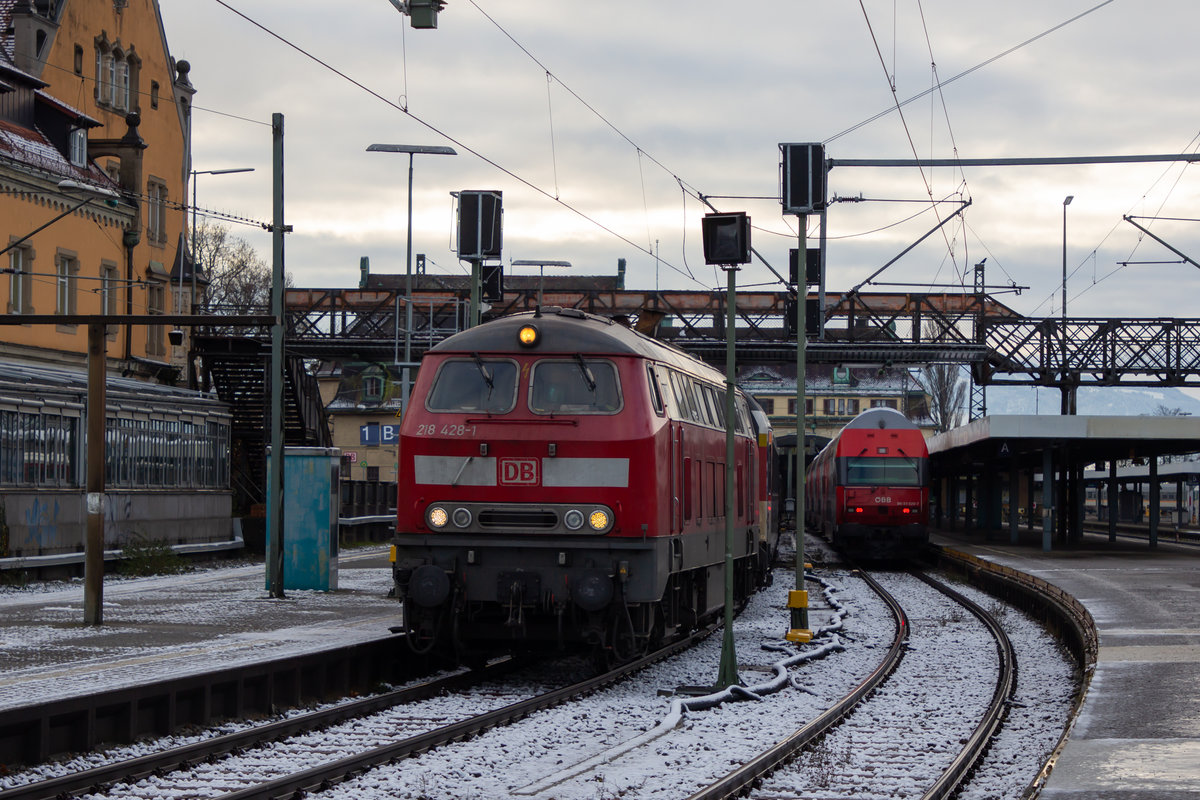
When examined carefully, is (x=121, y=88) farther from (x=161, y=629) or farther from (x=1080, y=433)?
(x=161, y=629)

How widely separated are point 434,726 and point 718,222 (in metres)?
5.33

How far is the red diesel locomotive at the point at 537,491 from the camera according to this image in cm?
1334

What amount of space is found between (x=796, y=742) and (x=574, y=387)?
14.2 ft

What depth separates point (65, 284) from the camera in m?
35.0

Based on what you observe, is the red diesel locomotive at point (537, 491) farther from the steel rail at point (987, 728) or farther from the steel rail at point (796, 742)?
the steel rail at point (987, 728)

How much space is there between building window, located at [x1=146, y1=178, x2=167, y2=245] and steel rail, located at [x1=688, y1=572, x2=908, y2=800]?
93.9 ft

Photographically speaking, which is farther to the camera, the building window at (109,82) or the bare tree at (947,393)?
the bare tree at (947,393)

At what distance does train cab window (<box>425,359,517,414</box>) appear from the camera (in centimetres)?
1388

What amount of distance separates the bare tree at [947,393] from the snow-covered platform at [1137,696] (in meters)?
66.8

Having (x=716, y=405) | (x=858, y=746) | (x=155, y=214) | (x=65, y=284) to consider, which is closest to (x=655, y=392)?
(x=716, y=405)

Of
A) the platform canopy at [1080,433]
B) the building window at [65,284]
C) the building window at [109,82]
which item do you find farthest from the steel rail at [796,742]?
the building window at [109,82]

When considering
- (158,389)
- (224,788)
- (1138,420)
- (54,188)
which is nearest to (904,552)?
(1138,420)

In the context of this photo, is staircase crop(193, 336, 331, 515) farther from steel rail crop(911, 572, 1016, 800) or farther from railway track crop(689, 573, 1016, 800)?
railway track crop(689, 573, 1016, 800)

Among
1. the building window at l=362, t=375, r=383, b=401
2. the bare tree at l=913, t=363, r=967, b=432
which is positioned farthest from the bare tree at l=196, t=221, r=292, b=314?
the bare tree at l=913, t=363, r=967, b=432
